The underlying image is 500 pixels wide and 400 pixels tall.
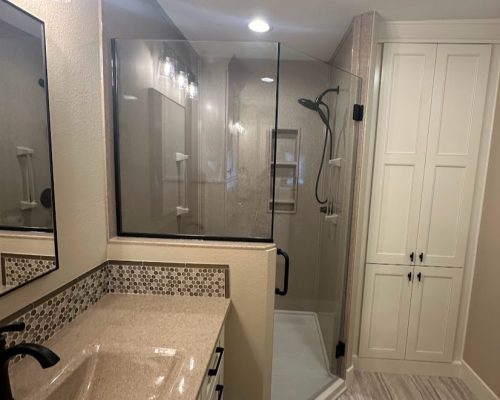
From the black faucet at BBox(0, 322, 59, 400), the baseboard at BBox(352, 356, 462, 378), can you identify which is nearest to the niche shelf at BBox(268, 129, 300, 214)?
the baseboard at BBox(352, 356, 462, 378)

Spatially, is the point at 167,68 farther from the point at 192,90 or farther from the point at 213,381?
the point at 213,381

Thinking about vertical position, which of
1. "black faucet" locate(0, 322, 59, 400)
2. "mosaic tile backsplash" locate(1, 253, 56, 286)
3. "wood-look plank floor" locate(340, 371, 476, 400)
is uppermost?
"mosaic tile backsplash" locate(1, 253, 56, 286)

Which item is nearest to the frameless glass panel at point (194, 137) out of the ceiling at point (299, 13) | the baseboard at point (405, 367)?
the ceiling at point (299, 13)

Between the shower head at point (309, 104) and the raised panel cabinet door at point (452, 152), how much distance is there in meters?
0.93

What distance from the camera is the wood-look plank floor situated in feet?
6.49

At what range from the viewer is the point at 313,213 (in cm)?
277

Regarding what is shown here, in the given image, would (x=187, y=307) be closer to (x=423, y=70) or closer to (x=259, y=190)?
(x=259, y=190)

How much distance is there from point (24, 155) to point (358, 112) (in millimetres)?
1798

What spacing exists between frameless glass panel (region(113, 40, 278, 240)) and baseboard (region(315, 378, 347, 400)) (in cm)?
125

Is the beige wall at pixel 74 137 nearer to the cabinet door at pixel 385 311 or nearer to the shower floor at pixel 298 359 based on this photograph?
the shower floor at pixel 298 359

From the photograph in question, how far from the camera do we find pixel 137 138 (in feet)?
5.57

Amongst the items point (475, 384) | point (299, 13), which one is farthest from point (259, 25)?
point (475, 384)

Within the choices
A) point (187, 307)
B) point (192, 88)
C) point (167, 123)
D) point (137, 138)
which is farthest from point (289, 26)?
point (187, 307)

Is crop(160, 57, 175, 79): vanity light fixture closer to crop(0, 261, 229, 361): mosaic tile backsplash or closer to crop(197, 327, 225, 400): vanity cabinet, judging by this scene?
crop(0, 261, 229, 361): mosaic tile backsplash
